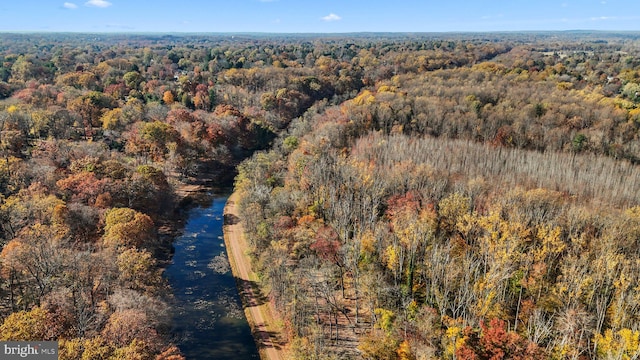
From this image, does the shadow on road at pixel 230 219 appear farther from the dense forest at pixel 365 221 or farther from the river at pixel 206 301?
the dense forest at pixel 365 221

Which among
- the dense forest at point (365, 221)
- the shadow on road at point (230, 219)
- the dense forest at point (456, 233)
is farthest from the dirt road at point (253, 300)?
the dense forest at point (365, 221)

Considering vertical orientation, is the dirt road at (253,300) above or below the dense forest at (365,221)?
below

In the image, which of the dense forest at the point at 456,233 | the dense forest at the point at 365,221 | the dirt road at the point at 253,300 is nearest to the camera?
the dense forest at the point at 365,221

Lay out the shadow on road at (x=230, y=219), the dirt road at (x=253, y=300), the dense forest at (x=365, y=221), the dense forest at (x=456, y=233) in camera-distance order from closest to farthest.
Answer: the dense forest at (x=365, y=221) → the dense forest at (x=456, y=233) → the dirt road at (x=253, y=300) → the shadow on road at (x=230, y=219)

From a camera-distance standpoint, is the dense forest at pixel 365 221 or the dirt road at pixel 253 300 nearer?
the dense forest at pixel 365 221

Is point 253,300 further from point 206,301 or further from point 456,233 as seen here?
point 456,233

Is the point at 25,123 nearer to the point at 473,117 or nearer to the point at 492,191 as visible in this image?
the point at 492,191

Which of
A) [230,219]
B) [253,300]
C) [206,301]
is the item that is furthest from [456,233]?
[230,219]

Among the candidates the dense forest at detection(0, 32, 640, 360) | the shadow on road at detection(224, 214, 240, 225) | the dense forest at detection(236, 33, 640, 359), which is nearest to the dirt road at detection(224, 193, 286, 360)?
the shadow on road at detection(224, 214, 240, 225)

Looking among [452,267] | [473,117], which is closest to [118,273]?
[452,267]
